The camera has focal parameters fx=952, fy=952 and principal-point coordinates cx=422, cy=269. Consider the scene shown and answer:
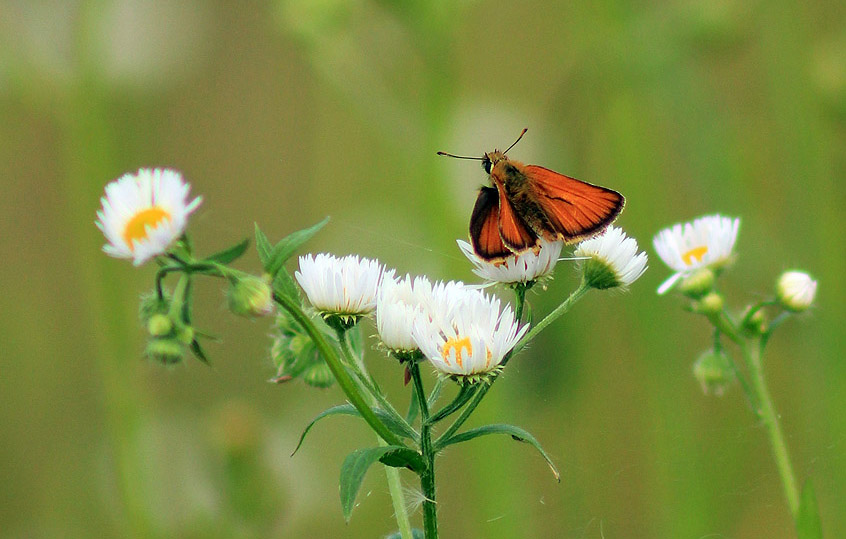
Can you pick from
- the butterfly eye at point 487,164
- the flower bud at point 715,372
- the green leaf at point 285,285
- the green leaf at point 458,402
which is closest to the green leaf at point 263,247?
the green leaf at point 285,285

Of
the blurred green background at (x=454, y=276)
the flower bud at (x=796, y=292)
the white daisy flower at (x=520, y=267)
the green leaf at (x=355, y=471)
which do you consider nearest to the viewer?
the green leaf at (x=355, y=471)

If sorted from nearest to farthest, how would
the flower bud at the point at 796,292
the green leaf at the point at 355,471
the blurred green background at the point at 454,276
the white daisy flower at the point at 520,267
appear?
the green leaf at the point at 355,471
the white daisy flower at the point at 520,267
the flower bud at the point at 796,292
the blurred green background at the point at 454,276

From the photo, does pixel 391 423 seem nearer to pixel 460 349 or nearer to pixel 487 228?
pixel 460 349

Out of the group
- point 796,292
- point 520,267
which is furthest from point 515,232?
point 796,292

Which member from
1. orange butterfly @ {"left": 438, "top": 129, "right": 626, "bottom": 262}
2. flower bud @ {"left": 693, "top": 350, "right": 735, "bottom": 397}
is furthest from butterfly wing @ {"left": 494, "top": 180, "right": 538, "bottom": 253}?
flower bud @ {"left": 693, "top": 350, "right": 735, "bottom": 397}

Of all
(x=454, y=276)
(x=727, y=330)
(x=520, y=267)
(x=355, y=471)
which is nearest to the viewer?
(x=355, y=471)

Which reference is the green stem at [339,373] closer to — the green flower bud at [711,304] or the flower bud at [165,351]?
the flower bud at [165,351]

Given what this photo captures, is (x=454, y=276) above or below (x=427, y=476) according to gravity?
above
